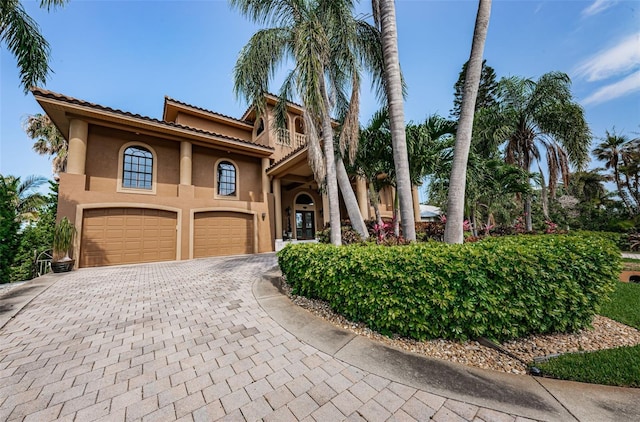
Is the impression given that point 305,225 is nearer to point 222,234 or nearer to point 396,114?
point 222,234

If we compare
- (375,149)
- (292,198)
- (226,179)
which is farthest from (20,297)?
(292,198)

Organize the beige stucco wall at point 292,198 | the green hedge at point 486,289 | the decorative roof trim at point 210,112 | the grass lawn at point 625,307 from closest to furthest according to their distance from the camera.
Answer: the green hedge at point 486,289
the grass lawn at point 625,307
the decorative roof trim at point 210,112
the beige stucco wall at point 292,198

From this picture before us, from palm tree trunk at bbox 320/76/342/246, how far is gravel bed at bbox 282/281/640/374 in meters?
2.66

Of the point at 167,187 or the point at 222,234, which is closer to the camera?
the point at 167,187

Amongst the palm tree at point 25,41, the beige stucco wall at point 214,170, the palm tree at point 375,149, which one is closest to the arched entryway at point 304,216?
the beige stucco wall at point 214,170

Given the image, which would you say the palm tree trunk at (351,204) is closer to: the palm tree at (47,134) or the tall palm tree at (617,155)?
the palm tree at (47,134)

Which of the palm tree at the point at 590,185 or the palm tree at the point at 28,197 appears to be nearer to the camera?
the palm tree at the point at 28,197

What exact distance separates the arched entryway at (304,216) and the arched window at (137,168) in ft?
26.3

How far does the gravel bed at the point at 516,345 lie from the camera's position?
2547 mm

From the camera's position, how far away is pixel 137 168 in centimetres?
970

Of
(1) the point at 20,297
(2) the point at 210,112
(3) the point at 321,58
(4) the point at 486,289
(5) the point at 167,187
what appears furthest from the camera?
(2) the point at 210,112

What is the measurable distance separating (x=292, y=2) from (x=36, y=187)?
14.4 metres

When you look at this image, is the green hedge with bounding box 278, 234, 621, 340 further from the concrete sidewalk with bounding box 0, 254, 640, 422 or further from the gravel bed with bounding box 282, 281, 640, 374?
the concrete sidewalk with bounding box 0, 254, 640, 422

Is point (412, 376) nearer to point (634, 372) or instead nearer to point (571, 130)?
point (634, 372)
